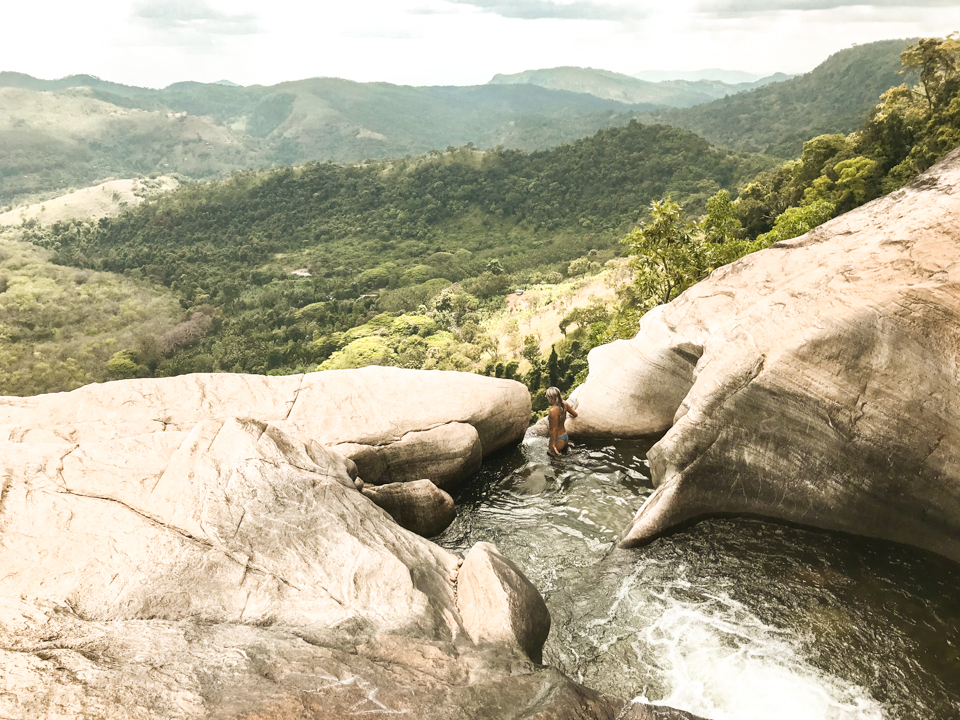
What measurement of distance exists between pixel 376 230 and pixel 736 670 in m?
96.8

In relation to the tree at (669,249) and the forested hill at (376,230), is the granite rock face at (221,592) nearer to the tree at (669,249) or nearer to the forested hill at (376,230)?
the tree at (669,249)

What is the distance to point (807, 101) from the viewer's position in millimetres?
176125

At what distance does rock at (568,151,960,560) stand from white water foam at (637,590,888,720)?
6.97 ft

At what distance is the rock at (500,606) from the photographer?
783cm

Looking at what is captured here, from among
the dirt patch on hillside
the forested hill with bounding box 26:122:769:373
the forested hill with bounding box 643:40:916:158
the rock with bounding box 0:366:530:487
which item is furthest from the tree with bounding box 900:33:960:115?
the forested hill with bounding box 643:40:916:158

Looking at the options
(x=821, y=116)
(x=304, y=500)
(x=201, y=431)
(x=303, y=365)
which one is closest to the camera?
(x=304, y=500)

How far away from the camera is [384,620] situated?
23.8ft

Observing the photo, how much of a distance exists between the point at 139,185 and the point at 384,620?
149m

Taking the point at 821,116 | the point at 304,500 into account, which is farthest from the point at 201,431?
the point at 821,116

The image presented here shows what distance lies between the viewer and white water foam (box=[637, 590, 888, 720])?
7562 millimetres

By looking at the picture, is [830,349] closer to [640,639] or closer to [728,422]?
[728,422]

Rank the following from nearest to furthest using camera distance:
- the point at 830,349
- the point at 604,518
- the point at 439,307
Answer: the point at 830,349, the point at 604,518, the point at 439,307

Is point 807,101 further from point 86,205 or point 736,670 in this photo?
point 736,670

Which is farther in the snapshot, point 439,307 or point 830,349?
point 439,307
